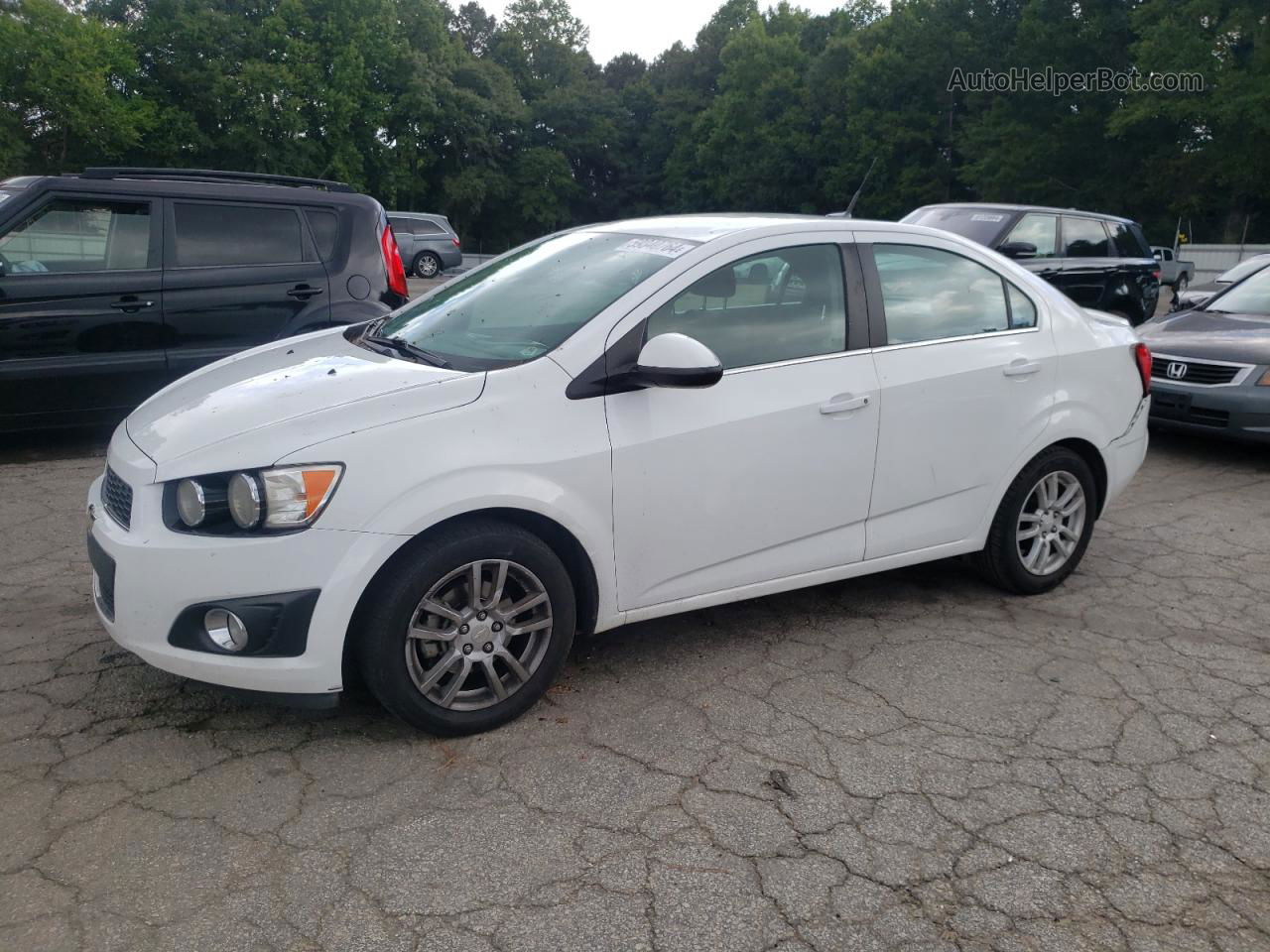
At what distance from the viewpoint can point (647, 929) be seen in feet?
8.54

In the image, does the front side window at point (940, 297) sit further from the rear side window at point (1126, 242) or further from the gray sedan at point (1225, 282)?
the rear side window at point (1126, 242)

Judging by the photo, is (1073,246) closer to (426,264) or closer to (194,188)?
(194,188)

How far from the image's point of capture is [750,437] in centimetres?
384

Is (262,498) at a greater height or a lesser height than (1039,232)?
lesser

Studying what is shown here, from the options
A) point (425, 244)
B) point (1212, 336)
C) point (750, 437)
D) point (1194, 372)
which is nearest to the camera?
point (750, 437)

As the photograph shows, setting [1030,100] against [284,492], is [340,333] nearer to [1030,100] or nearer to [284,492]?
[284,492]

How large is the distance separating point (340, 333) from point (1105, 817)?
329cm

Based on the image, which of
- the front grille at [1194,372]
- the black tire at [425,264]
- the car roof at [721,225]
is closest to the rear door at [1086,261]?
Answer: the front grille at [1194,372]

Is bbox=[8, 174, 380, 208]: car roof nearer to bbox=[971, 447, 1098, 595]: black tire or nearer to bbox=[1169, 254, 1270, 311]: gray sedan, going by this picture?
bbox=[971, 447, 1098, 595]: black tire

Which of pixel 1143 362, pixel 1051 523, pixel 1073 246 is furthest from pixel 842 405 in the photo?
pixel 1073 246

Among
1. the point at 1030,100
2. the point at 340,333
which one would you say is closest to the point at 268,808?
the point at 340,333

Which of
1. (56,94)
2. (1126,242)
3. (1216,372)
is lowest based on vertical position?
(1216,372)

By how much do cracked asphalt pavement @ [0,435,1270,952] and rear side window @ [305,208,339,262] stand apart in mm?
3477

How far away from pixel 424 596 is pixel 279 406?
30.1 inches
